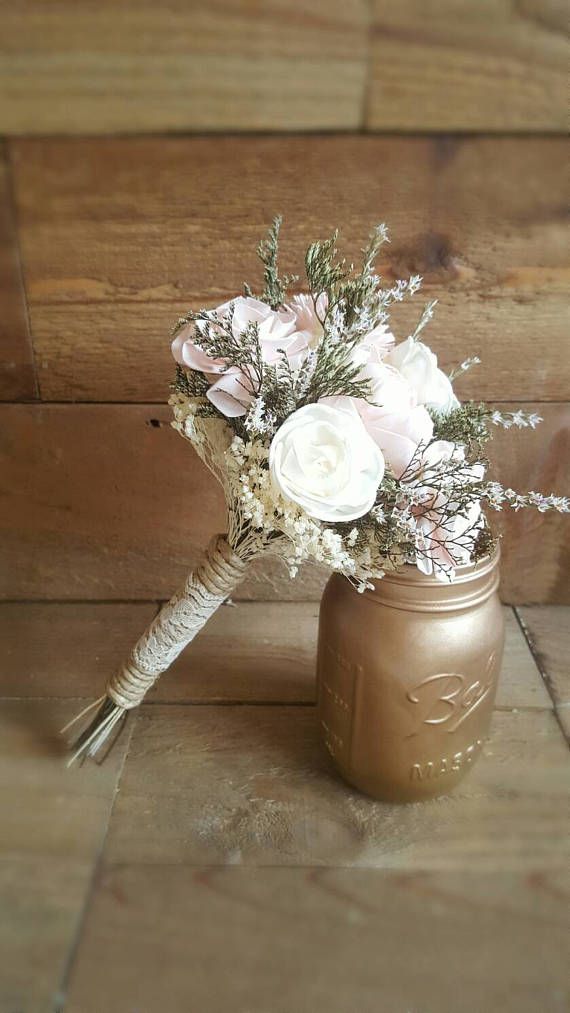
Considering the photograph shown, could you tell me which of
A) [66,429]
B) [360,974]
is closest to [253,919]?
[360,974]

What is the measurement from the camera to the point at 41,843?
657 millimetres

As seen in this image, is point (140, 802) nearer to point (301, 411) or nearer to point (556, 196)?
point (301, 411)

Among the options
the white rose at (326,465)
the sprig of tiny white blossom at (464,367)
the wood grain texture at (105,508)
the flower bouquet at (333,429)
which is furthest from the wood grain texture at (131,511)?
the white rose at (326,465)

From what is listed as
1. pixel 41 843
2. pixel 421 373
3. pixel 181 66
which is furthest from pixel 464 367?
pixel 41 843

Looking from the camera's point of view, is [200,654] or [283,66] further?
[200,654]

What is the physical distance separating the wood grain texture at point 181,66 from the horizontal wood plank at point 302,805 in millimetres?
672

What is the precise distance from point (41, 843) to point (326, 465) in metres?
0.46

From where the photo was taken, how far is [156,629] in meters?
0.72

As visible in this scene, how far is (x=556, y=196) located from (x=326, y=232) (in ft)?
0.86

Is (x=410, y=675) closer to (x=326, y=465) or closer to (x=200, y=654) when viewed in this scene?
(x=326, y=465)

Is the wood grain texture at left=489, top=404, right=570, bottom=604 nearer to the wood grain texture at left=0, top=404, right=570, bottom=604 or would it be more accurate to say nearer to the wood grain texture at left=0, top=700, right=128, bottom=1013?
the wood grain texture at left=0, top=404, right=570, bottom=604

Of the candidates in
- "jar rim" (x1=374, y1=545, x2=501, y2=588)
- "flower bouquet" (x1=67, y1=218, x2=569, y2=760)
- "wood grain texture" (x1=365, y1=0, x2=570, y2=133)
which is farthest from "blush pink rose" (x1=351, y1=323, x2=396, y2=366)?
"wood grain texture" (x1=365, y1=0, x2=570, y2=133)

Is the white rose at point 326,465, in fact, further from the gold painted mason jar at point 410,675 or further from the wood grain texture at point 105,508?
the wood grain texture at point 105,508

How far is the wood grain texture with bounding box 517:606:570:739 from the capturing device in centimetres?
84
